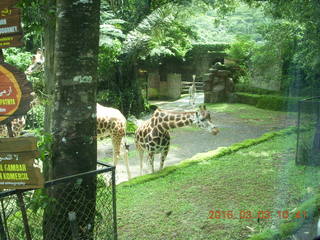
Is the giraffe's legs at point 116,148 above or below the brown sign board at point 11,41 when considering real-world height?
below

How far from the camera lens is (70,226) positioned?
2.96 m

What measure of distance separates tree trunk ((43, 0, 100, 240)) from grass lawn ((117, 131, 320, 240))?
4.16 feet

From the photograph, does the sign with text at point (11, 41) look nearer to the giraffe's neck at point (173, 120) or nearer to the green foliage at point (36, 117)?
the giraffe's neck at point (173, 120)

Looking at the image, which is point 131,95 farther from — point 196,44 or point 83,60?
point 83,60

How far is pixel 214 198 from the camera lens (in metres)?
5.05

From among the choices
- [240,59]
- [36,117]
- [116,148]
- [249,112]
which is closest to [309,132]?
[116,148]

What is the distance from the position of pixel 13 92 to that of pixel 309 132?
4155 mm

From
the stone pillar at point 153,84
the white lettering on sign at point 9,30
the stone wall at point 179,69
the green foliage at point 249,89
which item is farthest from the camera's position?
the stone wall at point 179,69

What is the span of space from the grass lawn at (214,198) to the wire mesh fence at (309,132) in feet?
0.49

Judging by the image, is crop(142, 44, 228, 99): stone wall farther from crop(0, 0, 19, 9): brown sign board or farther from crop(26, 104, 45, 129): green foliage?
crop(0, 0, 19, 9): brown sign board

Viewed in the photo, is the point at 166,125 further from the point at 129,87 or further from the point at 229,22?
the point at 229,22

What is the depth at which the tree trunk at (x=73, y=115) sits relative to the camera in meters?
2.90
